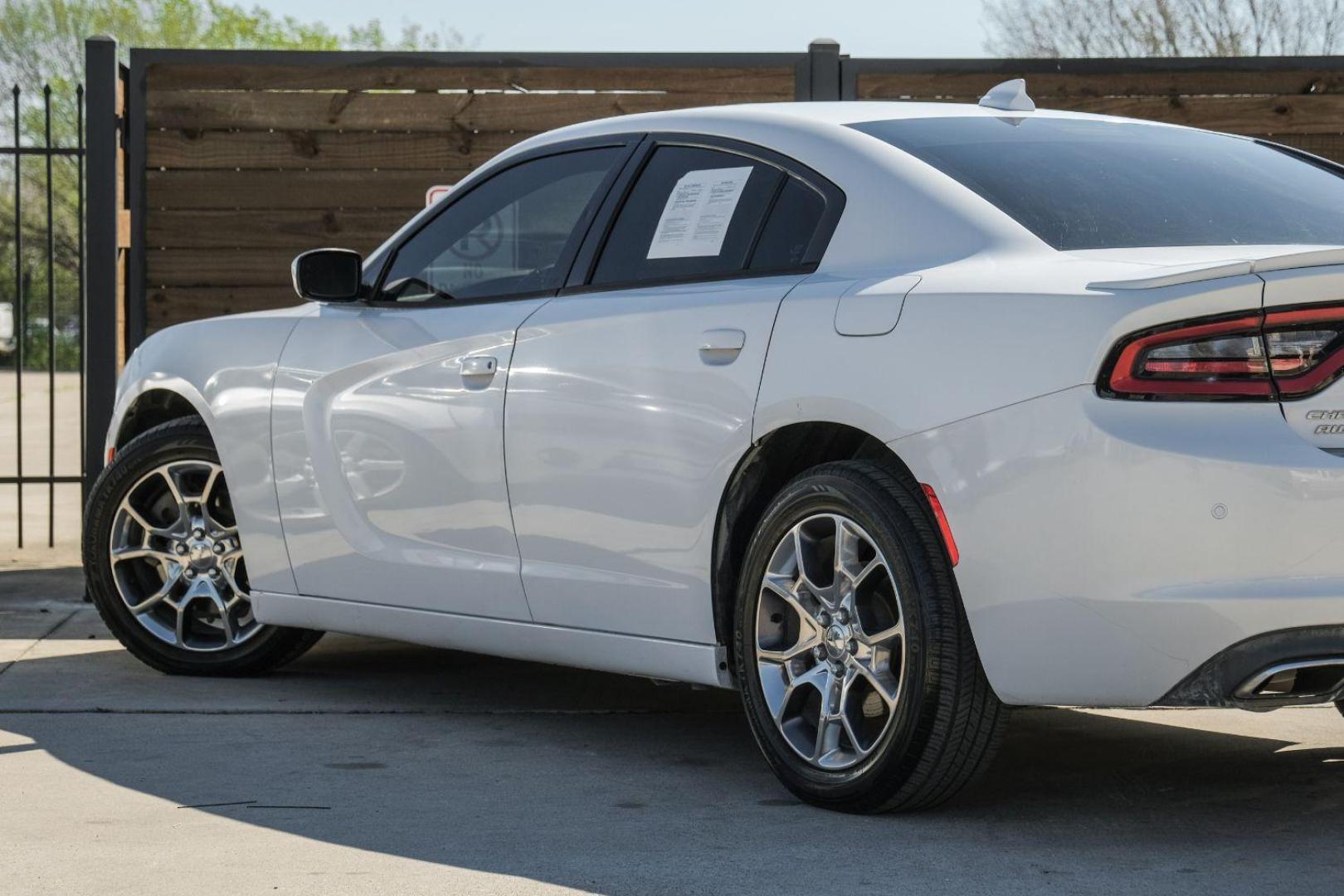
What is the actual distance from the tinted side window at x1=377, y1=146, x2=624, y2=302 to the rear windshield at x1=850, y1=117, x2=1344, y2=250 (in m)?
0.93

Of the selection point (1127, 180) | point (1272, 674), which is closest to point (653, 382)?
point (1127, 180)

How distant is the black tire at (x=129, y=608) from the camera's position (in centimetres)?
632

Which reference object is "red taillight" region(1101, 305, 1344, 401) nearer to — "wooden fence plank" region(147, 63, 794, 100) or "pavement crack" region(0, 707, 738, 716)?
"pavement crack" region(0, 707, 738, 716)

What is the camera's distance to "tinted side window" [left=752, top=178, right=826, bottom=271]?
181 inches

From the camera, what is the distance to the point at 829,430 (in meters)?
4.46

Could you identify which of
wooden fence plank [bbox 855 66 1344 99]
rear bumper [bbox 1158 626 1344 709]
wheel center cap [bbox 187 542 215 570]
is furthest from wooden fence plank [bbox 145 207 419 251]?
rear bumper [bbox 1158 626 1344 709]

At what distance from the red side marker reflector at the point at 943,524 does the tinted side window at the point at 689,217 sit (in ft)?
3.04

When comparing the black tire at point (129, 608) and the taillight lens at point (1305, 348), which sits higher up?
the taillight lens at point (1305, 348)

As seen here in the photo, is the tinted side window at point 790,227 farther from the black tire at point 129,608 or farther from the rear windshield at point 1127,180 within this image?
the black tire at point 129,608

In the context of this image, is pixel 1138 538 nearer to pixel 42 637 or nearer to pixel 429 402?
pixel 429 402

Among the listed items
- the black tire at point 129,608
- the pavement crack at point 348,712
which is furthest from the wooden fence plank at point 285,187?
the pavement crack at point 348,712

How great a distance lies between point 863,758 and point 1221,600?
92 cm

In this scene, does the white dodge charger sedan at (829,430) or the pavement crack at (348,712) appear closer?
the white dodge charger sedan at (829,430)

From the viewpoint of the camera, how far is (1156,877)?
3.81 meters
